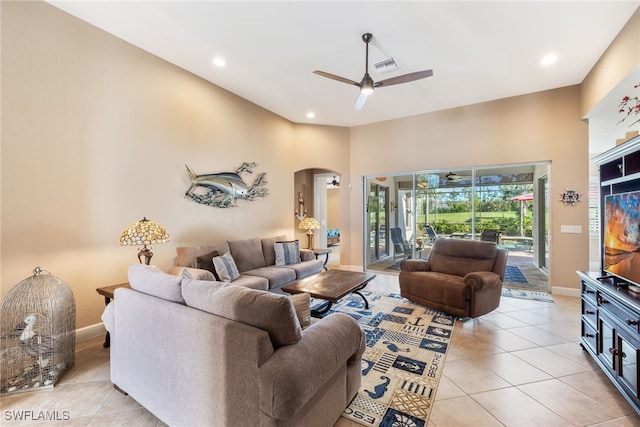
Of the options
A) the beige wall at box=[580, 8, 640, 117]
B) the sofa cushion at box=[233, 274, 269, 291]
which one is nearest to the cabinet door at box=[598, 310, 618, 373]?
the beige wall at box=[580, 8, 640, 117]

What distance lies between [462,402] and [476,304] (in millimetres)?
1605

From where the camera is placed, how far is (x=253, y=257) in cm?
452

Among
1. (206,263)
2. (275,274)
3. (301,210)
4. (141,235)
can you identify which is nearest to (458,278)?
(275,274)

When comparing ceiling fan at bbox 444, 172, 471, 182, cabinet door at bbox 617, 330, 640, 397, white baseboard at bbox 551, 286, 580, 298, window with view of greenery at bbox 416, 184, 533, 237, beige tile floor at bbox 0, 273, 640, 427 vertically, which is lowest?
beige tile floor at bbox 0, 273, 640, 427

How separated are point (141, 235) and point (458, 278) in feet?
13.0

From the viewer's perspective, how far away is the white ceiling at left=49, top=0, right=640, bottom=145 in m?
2.74

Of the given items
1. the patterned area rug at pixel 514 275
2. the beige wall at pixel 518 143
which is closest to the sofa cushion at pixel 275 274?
the beige wall at pixel 518 143

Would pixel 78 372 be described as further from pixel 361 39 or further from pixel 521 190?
pixel 521 190

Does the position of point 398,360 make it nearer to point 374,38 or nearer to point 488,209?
point 374,38

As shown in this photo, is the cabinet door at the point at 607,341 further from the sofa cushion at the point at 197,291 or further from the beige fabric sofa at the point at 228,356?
the sofa cushion at the point at 197,291

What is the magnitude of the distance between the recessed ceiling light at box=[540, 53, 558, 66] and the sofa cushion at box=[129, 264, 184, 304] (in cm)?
506

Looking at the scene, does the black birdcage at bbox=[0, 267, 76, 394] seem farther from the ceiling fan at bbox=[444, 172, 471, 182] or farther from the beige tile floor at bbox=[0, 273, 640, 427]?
the ceiling fan at bbox=[444, 172, 471, 182]

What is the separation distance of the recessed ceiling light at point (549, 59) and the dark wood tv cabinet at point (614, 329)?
2.88 metres

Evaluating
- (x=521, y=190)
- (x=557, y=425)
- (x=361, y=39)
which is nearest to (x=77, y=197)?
(x=361, y=39)
